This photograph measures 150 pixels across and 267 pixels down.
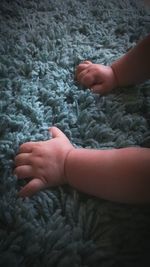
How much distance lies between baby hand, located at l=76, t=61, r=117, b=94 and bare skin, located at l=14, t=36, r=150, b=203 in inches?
6.7

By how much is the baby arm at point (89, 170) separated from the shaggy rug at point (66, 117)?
2 cm

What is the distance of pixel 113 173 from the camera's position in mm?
571

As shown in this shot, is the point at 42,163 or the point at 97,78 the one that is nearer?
the point at 42,163

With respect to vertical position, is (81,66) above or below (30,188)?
above

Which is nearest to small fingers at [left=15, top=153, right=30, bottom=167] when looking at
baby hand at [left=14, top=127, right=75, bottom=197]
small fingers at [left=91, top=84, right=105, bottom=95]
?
baby hand at [left=14, top=127, right=75, bottom=197]

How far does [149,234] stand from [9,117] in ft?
1.09

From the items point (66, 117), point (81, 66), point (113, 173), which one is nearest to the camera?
point (113, 173)

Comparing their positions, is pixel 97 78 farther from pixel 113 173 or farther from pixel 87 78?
pixel 113 173

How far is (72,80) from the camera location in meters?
0.80

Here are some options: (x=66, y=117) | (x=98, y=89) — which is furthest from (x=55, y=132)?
(x=98, y=89)

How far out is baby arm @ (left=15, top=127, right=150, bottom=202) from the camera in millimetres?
562

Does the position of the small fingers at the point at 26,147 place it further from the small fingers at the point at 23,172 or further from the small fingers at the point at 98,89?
the small fingers at the point at 98,89

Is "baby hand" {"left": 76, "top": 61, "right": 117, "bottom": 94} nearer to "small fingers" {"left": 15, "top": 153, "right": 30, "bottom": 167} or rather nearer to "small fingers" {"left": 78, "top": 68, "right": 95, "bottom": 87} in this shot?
"small fingers" {"left": 78, "top": 68, "right": 95, "bottom": 87}

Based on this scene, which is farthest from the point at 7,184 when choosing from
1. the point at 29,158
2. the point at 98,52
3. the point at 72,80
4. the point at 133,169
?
the point at 98,52
